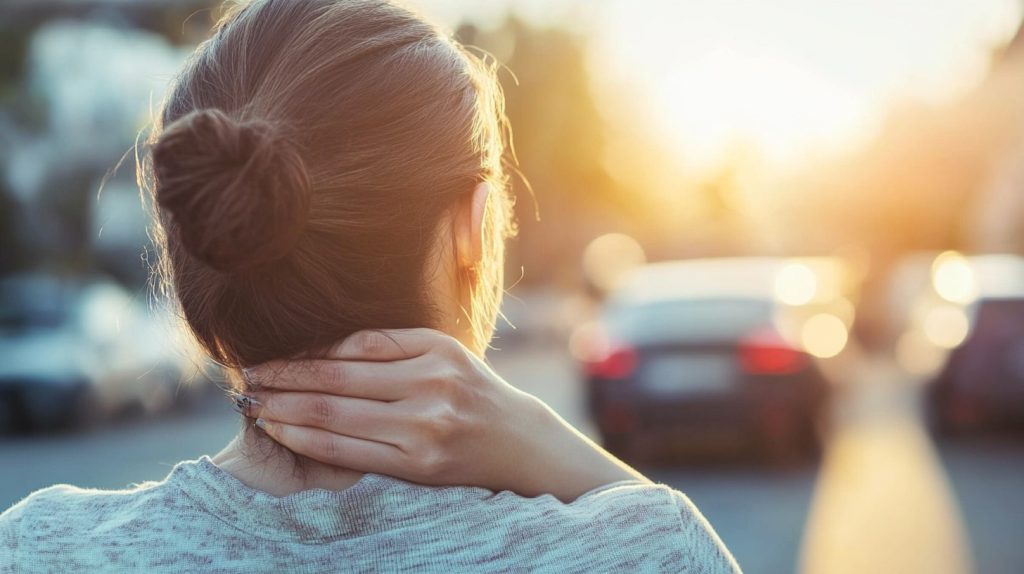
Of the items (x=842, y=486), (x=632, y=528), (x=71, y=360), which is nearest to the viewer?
(x=632, y=528)

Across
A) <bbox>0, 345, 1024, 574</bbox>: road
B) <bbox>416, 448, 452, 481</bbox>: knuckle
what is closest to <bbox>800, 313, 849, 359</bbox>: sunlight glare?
<bbox>0, 345, 1024, 574</bbox>: road

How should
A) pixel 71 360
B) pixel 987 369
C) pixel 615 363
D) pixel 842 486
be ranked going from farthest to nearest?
1. pixel 71 360
2. pixel 987 369
3. pixel 615 363
4. pixel 842 486

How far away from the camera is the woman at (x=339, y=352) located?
1.40m

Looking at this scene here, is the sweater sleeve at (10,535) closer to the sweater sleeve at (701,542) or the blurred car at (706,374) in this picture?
the sweater sleeve at (701,542)

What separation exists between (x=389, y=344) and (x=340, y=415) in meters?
0.11

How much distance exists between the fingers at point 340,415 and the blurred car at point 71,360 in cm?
1163

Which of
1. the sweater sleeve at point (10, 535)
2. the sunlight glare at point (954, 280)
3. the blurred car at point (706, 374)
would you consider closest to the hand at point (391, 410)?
the sweater sleeve at point (10, 535)

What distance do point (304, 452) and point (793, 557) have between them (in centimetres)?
545

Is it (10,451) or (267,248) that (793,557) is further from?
(10,451)

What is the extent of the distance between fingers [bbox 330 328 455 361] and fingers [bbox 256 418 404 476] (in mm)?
105

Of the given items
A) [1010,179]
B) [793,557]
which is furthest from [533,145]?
[793,557]

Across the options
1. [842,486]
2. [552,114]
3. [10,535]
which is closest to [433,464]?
[10,535]

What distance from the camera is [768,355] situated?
945cm

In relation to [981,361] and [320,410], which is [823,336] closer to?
[981,361]
